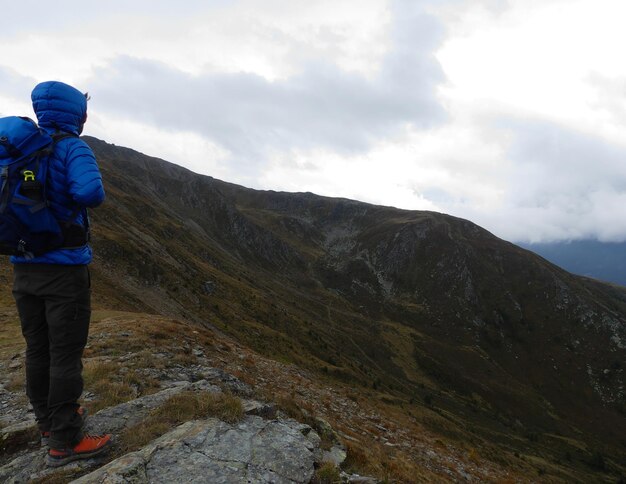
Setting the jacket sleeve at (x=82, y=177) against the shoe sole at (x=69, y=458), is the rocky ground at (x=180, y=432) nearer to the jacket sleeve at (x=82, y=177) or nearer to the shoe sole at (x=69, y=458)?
the shoe sole at (x=69, y=458)

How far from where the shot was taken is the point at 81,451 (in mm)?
5789

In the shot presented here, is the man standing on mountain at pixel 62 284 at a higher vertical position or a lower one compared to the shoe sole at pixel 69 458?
higher

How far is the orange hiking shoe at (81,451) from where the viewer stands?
5.66m

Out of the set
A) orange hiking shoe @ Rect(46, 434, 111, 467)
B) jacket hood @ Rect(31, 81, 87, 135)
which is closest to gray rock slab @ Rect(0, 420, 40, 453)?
orange hiking shoe @ Rect(46, 434, 111, 467)

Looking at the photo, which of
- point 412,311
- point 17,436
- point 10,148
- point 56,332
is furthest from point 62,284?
point 412,311

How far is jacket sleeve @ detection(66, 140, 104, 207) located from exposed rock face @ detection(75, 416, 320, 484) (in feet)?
13.0

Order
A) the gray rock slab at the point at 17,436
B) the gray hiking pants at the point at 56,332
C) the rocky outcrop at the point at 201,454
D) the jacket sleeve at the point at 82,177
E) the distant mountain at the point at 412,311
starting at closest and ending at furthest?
1. the jacket sleeve at the point at 82,177
2. the gray hiking pants at the point at 56,332
3. the rocky outcrop at the point at 201,454
4. the gray rock slab at the point at 17,436
5. the distant mountain at the point at 412,311

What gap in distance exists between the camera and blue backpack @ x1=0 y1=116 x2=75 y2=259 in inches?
193

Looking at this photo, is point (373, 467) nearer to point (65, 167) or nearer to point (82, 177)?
point (82, 177)

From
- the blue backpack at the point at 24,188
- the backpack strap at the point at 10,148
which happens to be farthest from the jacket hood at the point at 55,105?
the backpack strap at the point at 10,148

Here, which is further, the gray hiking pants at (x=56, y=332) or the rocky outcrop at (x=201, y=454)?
the rocky outcrop at (x=201, y=454)

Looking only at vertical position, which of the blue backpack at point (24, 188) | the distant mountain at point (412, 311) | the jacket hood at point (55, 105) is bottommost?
the distant mountain at point (412, 311)

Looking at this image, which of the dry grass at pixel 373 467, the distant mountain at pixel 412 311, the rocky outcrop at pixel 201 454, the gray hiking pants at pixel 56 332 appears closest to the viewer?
the gray hiking pants at pixel 56 332

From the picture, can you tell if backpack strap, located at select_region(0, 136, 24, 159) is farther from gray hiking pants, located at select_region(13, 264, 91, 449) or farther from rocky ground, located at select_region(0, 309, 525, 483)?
rocky ground, located at select_region(0, 309, 525, 483)
